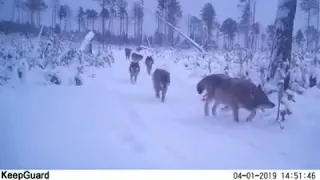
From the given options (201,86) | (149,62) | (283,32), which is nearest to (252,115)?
(201,86)

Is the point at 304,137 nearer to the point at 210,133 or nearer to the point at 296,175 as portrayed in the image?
the point at 296,175

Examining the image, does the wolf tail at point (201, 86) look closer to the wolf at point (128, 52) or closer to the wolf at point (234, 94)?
the wolf at point (234, 94)

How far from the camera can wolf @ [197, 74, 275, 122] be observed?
7.98ft

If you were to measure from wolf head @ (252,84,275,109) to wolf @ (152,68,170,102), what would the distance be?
50cm

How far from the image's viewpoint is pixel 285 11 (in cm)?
242

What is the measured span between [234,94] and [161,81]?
0.43 meters

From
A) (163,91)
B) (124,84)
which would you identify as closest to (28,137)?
(124,84)

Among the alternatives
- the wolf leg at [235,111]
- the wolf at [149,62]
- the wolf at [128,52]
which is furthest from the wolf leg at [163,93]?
the wolf leg at [235,111]

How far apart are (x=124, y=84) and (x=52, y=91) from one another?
1.33 feet

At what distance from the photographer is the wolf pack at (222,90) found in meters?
2.43

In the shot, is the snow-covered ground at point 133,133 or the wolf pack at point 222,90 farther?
the wolf pack at point 222,90

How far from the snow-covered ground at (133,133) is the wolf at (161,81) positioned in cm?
5

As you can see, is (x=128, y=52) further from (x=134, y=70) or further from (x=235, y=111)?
(x=235, y=111)

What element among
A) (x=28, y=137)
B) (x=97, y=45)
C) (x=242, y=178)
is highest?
(x=97, y=45)
